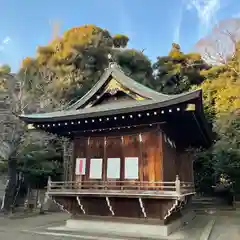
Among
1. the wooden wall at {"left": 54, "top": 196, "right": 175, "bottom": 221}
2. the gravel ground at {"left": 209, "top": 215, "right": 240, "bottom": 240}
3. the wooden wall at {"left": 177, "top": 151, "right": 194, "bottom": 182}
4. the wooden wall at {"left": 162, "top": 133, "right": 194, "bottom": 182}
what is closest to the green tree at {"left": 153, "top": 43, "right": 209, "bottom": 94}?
the wooden wall at {"left": 177, "top": 151, "right": 194, "bottom": 182}

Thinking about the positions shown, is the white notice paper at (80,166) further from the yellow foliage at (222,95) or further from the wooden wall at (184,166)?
the yellow foliage at (222,95)

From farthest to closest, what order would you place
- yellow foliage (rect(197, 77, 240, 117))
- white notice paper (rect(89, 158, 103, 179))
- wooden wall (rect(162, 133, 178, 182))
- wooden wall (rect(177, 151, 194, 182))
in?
1. yellow foliage (rect(197, 77, 240, 117))
2. wooden wall (rect(177, 151, 194, 182))
3. white notice paper (rect(89, 158, 103, 179))
4. wooden wall (rect(162, 133, 178, 182))

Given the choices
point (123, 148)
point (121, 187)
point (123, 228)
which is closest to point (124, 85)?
point (123, 148)

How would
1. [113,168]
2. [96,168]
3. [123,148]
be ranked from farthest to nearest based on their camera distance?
[96,168] < [123,148] < [113,168]

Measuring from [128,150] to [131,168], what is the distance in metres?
0.85

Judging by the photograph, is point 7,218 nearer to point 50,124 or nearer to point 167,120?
point 50,124

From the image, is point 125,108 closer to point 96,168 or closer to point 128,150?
point 128,150

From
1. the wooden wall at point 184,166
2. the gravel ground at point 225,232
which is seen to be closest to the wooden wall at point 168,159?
the wooden wall at point 184,166

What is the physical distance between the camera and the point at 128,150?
12.1 m

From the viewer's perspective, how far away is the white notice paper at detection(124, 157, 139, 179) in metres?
11.6

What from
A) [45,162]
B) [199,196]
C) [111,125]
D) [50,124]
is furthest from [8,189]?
[199,196]

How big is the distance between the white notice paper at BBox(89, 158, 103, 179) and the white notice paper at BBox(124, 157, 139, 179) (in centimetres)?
134

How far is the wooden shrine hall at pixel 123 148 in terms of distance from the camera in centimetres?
1063

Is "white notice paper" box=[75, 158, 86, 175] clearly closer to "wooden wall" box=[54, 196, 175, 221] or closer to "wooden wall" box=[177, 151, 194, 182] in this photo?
"wooden wall" box=[54, 196, 175, 221]
